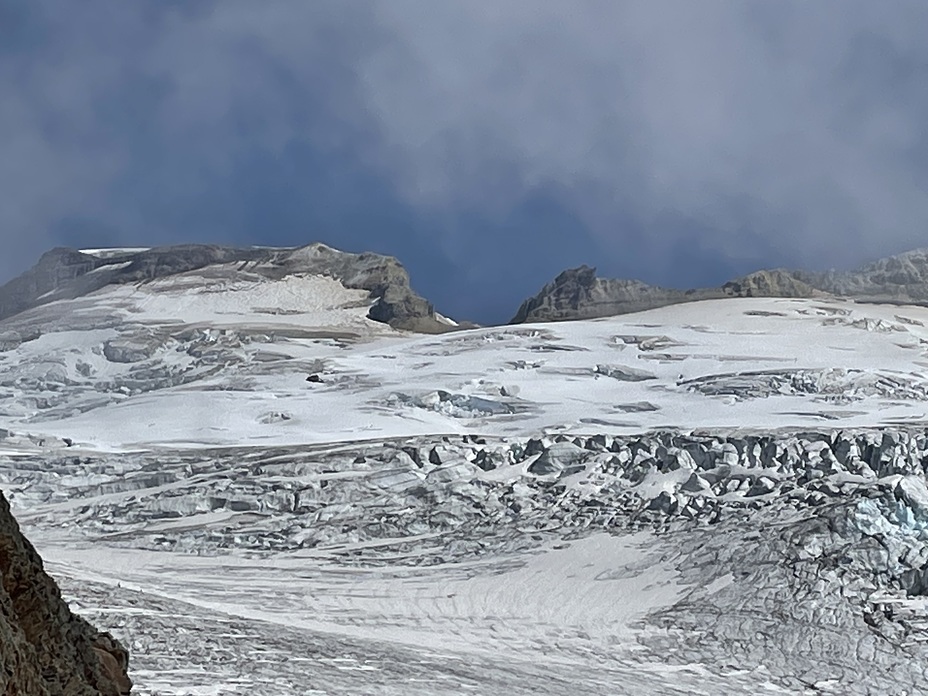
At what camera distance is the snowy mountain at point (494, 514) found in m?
17.3

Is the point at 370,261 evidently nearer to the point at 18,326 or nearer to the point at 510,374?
the point at 18,326

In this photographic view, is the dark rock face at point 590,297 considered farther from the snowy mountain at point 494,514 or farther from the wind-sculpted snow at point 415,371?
the snowy mountain at point 494,514

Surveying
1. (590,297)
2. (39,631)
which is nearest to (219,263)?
(590,297)

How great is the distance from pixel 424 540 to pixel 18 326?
4144 centimetres

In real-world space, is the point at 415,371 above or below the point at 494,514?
above

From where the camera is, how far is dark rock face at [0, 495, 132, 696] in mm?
4641

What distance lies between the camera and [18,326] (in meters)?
59.9

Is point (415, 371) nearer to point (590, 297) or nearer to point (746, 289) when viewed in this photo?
point (590, 297)

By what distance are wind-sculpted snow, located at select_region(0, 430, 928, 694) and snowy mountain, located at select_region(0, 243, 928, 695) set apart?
0.08 meters

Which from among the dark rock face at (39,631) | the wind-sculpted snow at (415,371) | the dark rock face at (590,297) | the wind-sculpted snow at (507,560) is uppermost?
the dark rock face at (590,297)

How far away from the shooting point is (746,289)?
6831 centimetres

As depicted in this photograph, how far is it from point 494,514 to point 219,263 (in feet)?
159

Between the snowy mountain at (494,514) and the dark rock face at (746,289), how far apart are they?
18.4 m

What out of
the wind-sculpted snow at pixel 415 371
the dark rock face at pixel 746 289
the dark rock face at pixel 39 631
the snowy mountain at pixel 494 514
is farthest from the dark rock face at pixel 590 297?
the dark rock face at pixel 39 631
